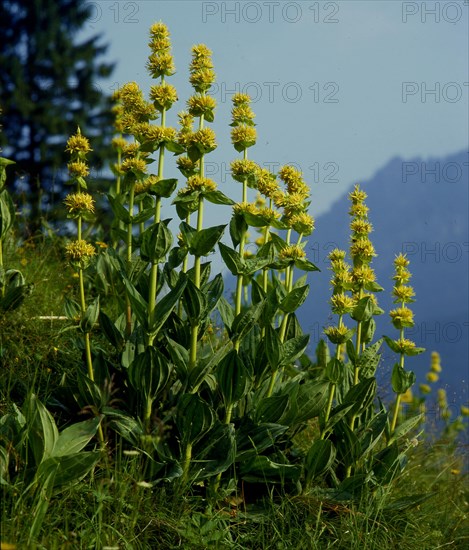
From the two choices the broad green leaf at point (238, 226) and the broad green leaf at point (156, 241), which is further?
the broad green leaf at point (238, 226)

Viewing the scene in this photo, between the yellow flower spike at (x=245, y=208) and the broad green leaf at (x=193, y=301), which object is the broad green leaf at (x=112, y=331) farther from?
the yellow flower spike at (x=245, y=208)

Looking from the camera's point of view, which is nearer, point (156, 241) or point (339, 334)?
point (156, 241)

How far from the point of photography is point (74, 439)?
3.67 meters

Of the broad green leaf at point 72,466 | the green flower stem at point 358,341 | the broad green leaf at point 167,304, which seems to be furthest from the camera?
the green flower stem at point 358,341

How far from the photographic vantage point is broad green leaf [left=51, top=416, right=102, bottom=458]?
3.63m

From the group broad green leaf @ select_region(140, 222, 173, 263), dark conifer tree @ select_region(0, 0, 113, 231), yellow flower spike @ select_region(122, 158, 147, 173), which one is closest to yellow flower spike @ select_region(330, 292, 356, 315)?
broad green leaf @ select_region(140, 222, 173, 263)

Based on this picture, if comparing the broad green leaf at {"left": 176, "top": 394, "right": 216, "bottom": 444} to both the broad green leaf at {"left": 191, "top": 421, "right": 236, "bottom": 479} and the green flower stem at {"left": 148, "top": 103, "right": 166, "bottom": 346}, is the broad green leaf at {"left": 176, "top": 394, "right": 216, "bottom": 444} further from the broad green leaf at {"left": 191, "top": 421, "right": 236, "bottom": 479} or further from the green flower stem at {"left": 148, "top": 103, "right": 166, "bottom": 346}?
the green flower stem at {"left": 148, "top": 103, "right": 166, "bottom": 346}

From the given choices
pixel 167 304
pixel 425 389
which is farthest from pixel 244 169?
pixel 425 389

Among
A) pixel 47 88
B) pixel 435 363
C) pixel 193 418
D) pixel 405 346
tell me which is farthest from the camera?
pixel 47 88

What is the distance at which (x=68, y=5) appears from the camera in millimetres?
15477

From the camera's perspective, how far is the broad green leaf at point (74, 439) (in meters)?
3.63

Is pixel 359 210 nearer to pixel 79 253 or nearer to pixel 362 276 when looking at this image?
pixel 362 276

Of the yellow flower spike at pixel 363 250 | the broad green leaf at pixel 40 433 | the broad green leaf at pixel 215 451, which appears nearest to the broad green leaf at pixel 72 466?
the broad green leaf at pixel 40 433

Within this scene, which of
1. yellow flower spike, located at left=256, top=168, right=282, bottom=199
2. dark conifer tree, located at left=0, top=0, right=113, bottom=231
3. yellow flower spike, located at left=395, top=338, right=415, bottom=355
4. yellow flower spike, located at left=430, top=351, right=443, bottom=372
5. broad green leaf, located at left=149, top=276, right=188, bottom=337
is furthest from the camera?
dark conifer tree, located at left=0, top=0, right=113, bottom=231
